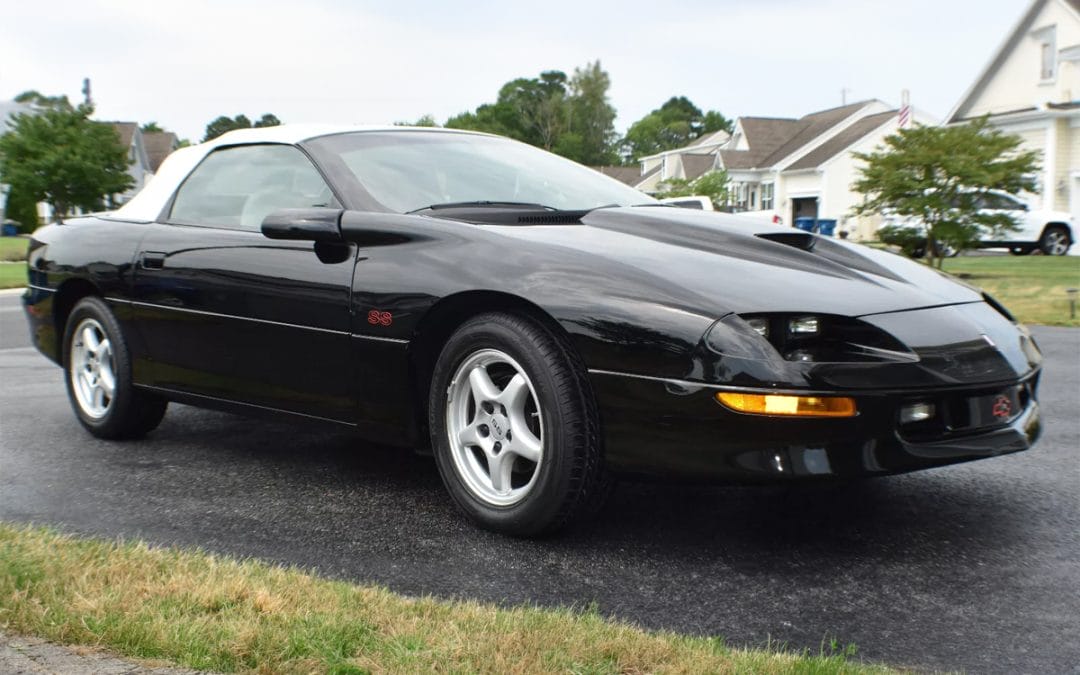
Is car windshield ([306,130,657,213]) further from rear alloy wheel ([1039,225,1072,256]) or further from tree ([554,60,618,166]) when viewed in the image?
tree ([554,60,618,166])

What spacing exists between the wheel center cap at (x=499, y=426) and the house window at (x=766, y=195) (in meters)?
51.8

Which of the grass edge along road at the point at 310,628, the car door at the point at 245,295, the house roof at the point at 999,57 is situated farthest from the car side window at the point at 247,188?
the house roof at the point at 999,57

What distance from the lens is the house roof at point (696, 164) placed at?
61219mm

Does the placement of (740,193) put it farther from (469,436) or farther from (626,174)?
(469,436)

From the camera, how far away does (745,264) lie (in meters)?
3.49

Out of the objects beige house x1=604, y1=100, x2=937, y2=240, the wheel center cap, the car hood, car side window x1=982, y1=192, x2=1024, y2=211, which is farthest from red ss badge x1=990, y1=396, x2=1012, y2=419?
beige house x1=604, y1=100, x2=937, y2=240

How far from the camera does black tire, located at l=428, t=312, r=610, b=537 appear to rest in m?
3.33

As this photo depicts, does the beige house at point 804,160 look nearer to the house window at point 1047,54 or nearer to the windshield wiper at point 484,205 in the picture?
the house window at point 1047,54

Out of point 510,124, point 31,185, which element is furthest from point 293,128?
point 510,124

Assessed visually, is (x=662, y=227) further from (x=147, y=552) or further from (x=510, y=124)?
(x=510, y=124)

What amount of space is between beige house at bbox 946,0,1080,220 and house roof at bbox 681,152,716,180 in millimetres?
25380

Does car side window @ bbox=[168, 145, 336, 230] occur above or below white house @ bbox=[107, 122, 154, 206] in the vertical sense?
below

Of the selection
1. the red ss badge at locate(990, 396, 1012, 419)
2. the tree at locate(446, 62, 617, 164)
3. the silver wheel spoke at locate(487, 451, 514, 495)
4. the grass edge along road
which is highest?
the tree at locate(446, 62, 617, 164)

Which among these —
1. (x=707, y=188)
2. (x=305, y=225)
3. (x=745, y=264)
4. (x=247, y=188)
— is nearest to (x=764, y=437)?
(x=745, y=264)
